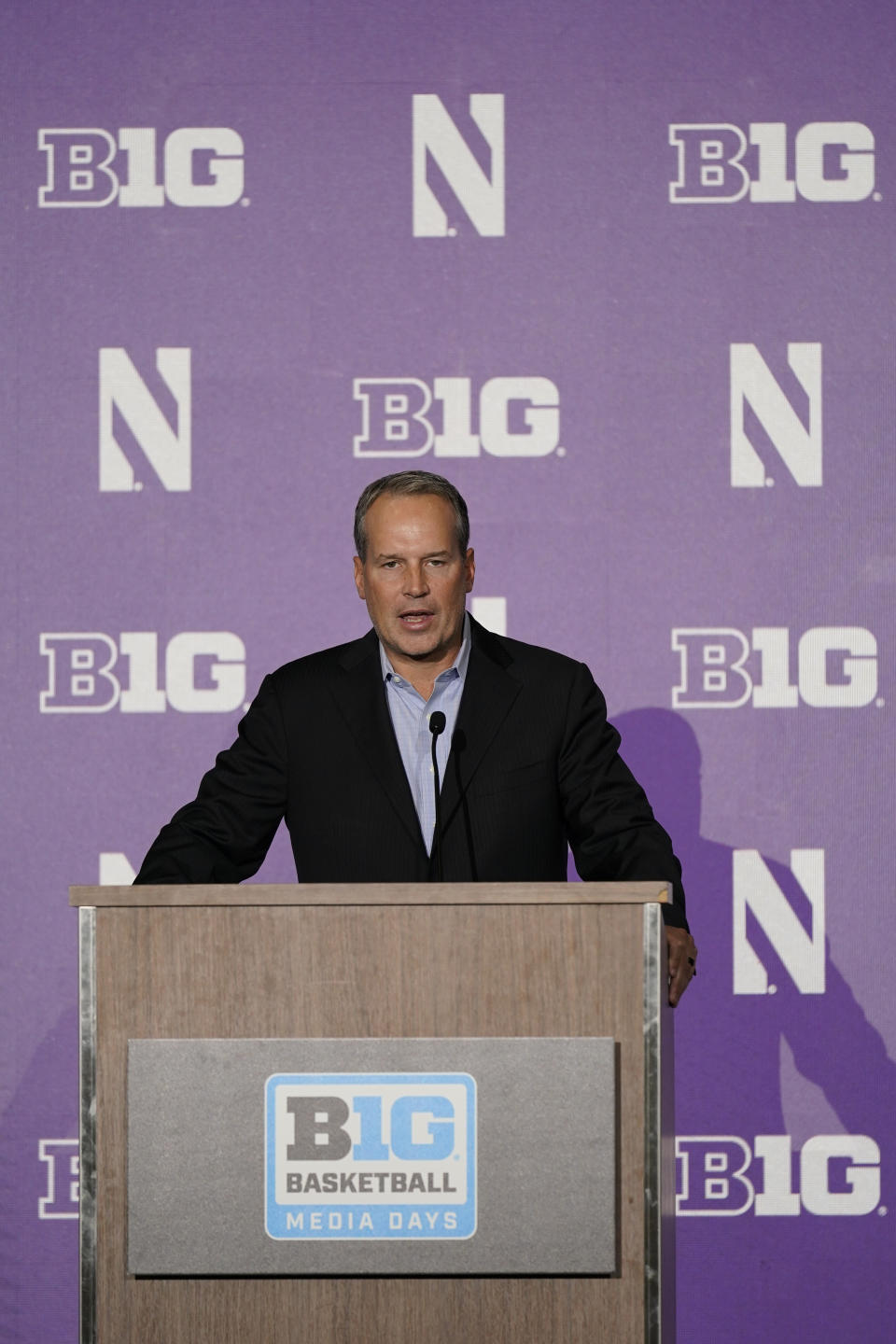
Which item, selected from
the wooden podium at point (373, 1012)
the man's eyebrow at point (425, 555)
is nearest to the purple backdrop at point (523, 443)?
the man's eyebrow at point (425, 555)

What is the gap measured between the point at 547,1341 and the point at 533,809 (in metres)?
0.93

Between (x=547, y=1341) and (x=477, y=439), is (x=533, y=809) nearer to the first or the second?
(x=547, y=1341)

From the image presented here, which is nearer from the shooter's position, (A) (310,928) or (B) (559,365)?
(A) (310,928)

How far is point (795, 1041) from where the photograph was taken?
3.51m

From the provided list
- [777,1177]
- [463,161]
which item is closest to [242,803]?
[777,1177]

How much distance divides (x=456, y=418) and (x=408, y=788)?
4.44ft

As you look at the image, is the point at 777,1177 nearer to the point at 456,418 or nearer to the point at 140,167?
the point at 456,418

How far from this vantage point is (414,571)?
2.53 m

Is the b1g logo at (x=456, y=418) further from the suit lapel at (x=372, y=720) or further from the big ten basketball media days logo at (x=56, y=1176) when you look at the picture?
the big ten basketball media days logo at (x=56, y=1176)

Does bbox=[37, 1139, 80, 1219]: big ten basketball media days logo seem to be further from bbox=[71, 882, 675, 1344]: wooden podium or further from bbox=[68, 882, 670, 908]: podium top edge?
bbox=[68, 882, 670, 908]: podium top edge

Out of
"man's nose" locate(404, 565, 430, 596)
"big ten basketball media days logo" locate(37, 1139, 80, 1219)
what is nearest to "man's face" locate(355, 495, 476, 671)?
"man's nose" locate(404, 565, 430, 596)

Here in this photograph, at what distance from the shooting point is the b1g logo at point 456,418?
3.58m

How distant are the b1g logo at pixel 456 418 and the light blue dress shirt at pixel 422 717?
0.99 metres

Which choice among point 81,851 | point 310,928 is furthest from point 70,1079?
point 310,928
